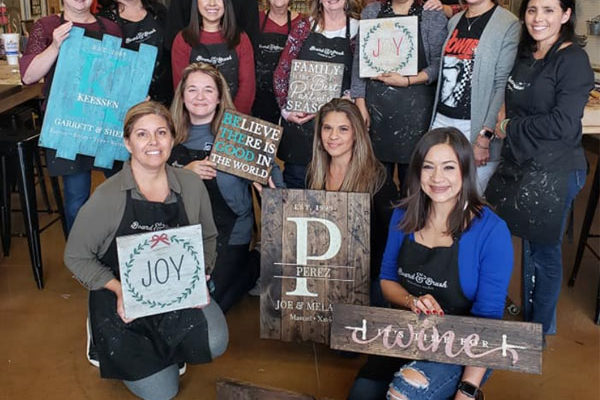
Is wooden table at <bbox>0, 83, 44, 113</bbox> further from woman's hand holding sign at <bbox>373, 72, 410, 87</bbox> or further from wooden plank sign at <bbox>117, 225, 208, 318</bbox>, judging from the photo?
woman's hand holding sign at <bbox>373, 72, 410, 87</bbox>

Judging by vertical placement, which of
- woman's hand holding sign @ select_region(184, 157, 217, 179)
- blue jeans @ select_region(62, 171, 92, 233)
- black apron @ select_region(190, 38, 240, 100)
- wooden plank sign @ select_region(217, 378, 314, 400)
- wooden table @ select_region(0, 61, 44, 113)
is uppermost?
black apron @ select_region(190, 38, 240, 100)

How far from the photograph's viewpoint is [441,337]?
1.85m

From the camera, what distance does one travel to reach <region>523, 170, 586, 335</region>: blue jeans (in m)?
2.56

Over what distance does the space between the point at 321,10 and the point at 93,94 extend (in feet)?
3.56

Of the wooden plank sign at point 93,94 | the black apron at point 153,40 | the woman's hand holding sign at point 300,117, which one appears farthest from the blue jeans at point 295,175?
the wooden plank sign at point 93,94

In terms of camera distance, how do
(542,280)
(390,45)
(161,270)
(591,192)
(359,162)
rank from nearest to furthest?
(161,270)
(359,162)
(542,280)
(390,45)
(591,192)

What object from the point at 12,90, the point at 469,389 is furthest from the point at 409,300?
the point at 12,90

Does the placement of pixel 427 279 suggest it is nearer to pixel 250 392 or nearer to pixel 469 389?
pixel 469 389

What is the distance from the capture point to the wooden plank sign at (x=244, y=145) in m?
2.60

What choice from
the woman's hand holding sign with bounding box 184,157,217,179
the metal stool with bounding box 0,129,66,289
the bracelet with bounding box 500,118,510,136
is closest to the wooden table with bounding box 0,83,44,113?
the metal stool with bounding box 0,129,66,289

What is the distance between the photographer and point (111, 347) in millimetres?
2197

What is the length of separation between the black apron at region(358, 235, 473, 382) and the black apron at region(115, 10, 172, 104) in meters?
1.59

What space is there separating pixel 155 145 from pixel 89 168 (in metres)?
0.77

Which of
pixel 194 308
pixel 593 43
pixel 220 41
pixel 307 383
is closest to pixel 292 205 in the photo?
pixel 194 308
